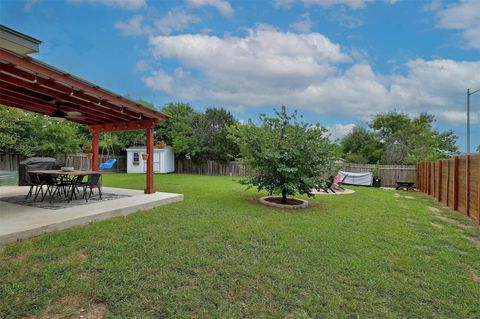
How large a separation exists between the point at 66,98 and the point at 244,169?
13712mm

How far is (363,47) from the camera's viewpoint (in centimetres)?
1102

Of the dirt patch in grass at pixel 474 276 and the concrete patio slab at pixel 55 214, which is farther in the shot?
the concrete patio slab at pixel 55 214

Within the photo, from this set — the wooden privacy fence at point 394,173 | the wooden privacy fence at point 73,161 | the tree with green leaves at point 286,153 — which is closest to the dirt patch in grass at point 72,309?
the tree with green leaves at point 286,153

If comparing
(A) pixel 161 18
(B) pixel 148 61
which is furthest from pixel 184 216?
(B) pixel 148 61

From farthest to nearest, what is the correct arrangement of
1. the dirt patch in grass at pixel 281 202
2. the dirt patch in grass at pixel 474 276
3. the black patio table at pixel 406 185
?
the black patio table at pixel 406 185, the dirt patch in grass at pixel 281 202, the dirt patch in grass at pixel 474 276

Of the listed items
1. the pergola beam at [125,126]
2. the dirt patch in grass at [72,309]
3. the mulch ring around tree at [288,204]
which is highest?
the pergola beam at [125,126]

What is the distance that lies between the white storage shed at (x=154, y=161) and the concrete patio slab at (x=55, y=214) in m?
13.7

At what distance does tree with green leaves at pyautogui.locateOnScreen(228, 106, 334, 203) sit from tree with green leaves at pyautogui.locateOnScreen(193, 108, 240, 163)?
12.4 metres

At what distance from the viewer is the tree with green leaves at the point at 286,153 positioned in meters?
6.95

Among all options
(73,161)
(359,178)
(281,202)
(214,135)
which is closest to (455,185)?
(281,202)

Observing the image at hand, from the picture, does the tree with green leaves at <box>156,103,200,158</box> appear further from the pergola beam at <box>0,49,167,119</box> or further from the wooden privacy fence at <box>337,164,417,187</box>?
the pergola beam at <box>0,49,167,119</box>

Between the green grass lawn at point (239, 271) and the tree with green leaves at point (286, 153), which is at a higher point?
the tree with green leaves at point (286, 153)

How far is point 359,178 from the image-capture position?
47.1 ft

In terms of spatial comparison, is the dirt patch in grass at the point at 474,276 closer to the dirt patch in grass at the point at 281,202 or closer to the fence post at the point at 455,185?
the dirt patch in grass at the point at 281,202
